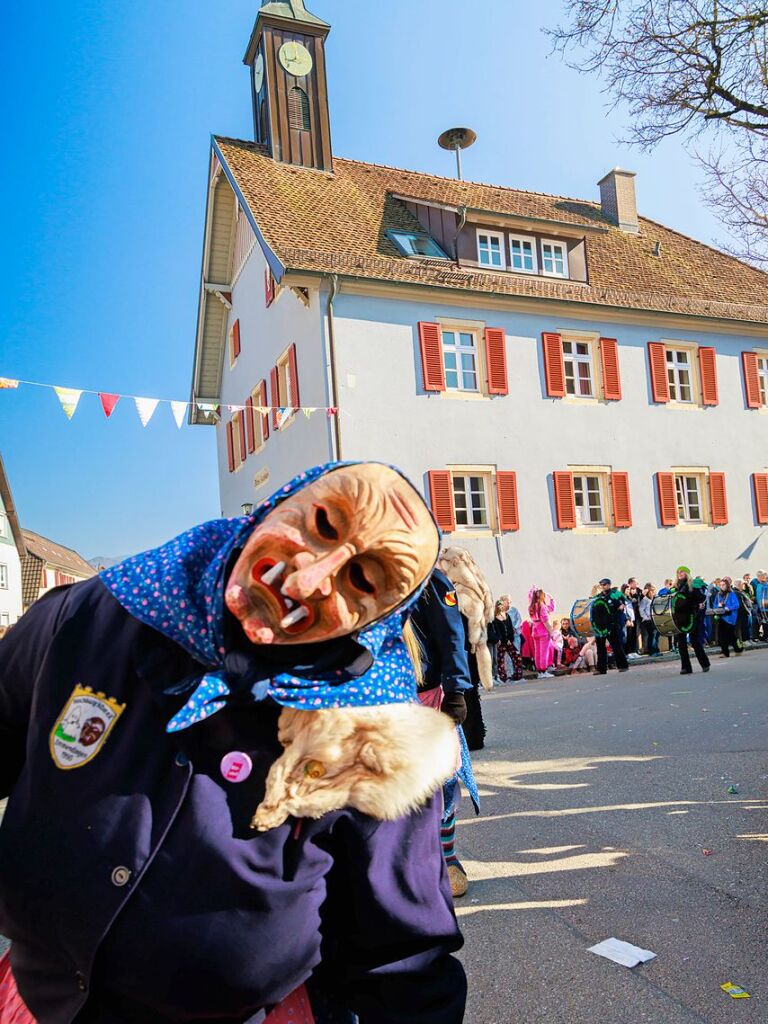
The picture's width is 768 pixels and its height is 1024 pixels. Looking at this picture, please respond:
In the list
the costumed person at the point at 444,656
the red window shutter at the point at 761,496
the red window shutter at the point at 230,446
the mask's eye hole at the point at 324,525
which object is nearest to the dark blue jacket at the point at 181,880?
the mask's eye hole at the point at 324,525

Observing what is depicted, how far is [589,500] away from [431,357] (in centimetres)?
544

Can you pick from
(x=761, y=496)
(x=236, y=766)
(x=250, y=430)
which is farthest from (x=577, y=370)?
(x=236, y=766)

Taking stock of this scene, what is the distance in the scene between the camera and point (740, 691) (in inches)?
432

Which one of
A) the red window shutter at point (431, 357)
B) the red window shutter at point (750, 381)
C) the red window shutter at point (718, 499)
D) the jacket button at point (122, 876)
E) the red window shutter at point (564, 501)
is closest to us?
the jacket button at point (122, 876)

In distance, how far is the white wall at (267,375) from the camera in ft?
61.0

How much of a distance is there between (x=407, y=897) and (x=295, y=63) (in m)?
24.8

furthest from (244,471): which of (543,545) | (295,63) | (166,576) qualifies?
(166,576)

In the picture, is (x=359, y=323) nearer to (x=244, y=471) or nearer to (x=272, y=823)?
(x=244, y=471)

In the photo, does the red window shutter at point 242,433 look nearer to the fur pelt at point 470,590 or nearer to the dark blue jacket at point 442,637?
the fur pelt at point 470,590

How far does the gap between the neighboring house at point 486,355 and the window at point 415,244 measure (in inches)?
2.6

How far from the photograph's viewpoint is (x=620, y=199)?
2670cm

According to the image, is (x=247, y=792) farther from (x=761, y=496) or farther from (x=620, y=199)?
(x=620, y=199)

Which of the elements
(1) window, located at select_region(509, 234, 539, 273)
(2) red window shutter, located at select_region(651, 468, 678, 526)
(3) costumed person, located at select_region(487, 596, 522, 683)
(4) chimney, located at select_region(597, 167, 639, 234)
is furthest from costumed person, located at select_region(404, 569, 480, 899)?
(4) chimney, located at select_region(597, 167, 639, 234)

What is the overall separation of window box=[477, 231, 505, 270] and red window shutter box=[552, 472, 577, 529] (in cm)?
552
